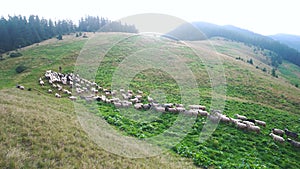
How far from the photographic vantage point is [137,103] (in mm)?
20391

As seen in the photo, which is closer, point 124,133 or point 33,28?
point 124,133

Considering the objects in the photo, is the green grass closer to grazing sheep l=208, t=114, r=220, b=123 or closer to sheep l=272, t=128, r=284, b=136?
sheep l=272, t=128, r=284, b=136

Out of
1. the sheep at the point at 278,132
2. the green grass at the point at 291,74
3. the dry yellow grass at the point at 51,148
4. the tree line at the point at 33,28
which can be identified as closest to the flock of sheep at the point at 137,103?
the sheep at the point at 278,132

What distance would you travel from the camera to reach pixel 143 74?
36.2 m

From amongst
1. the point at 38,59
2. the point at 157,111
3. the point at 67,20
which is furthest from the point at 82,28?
the point at 157,111

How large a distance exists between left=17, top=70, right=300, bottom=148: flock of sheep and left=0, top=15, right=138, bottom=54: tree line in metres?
59.9

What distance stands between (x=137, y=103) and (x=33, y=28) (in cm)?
9932

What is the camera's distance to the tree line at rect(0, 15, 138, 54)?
79562 mm

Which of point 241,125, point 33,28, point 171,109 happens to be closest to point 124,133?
point 171,109

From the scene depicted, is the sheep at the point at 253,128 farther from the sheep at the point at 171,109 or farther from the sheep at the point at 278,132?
the sheep at the point at 171,109

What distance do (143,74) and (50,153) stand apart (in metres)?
28.5

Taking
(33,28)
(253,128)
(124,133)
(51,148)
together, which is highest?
(33,28)

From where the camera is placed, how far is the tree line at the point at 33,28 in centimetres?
7956

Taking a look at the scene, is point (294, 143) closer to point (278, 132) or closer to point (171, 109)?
point (278, 132)
